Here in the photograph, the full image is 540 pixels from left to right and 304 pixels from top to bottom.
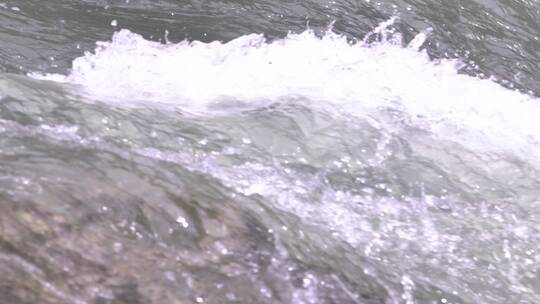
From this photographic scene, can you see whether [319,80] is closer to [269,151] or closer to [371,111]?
[371,111]

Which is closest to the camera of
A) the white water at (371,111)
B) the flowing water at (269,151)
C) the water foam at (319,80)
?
the flowing water at (269,151)

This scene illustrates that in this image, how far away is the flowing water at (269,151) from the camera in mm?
2650

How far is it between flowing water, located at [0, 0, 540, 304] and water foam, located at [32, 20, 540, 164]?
2 cm

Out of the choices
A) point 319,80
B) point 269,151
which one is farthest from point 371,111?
point 269,151

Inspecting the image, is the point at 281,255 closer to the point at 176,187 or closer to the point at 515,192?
the point at 176,187

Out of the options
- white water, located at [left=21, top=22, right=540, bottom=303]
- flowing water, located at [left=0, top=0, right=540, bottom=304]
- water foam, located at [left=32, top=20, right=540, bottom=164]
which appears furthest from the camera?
water foam, located at [left=32, top=20, right=540, bottom=164]

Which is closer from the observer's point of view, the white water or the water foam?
the white water

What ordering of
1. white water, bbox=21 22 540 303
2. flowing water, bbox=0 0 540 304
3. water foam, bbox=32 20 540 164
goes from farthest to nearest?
water foam, bbox=32 20 540 164 < white water, bbox=21 22 540 303 < flowing water, bbox=0 0 540 304

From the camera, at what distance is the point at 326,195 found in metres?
3.83

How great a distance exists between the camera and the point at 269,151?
13.6 ft

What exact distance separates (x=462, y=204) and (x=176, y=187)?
72.9 inches

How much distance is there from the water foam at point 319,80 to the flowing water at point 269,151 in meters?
0.02

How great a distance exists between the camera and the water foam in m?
5.02

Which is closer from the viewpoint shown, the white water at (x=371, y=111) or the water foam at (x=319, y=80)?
the white water at (x=371, y=111)
